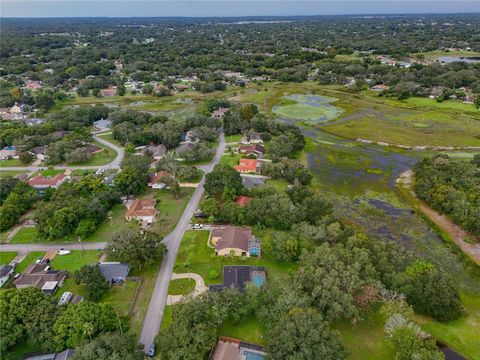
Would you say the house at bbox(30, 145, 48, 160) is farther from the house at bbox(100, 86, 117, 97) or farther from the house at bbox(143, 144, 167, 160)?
the house at bbox(100, 86, 117, 97)

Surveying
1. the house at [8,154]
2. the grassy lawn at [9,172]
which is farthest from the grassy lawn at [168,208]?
the house at [8,154]

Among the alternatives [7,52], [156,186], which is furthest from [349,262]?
[7,52]

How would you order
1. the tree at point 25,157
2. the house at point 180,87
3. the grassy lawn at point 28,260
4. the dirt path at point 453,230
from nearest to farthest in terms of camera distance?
the grassy lawn at point 28,260 < the dirt path at point 453,230 < the tree at point 25,157 < the house at point 180,87

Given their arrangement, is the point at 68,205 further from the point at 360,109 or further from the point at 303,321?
the point at 360,109

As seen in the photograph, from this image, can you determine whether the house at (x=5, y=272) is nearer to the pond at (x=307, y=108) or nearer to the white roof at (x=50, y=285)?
the white roof at (x=50, y=285)

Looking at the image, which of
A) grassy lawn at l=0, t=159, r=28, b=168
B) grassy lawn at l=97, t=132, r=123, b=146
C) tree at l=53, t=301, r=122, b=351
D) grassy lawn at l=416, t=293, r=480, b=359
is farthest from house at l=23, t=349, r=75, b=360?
grassy lawn at l=97, t=132, r=123, b=146

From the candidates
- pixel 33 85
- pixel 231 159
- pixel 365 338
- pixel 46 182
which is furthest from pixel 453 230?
pixel 33 85
